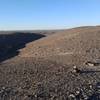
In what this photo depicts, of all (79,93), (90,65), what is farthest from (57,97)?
(90,65)

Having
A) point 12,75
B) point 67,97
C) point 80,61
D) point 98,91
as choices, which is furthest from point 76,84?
point 80,61

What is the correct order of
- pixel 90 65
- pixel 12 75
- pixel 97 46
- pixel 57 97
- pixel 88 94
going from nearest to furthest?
pixel 57 97, pixel 88 94, pixel 12 75, pixel 90 65, pixel 97 46

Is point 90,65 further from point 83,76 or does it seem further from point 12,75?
point 12,75

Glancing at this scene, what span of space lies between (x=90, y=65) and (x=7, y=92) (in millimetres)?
9260

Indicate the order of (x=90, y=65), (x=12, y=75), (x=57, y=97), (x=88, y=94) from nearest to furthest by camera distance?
1. (x=57, y=97)
2. (x=88, y=94)
3. (x=12, y=75)
4. (x=90, y=65)

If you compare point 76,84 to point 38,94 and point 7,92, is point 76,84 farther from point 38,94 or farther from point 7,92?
point 7,92

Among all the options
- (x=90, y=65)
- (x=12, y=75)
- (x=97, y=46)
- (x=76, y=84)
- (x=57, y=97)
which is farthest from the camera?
(x=97, y=46)

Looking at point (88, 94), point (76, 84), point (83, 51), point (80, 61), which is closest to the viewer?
point (88, 94)

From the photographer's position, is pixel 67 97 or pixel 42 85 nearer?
pixel 67 97

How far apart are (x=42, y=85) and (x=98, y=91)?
2683mm

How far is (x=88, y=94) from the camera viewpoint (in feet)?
40.9

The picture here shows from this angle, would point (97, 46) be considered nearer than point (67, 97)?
No

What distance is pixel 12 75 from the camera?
15.1 meters

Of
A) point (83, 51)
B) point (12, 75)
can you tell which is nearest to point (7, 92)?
point (12, 75)
